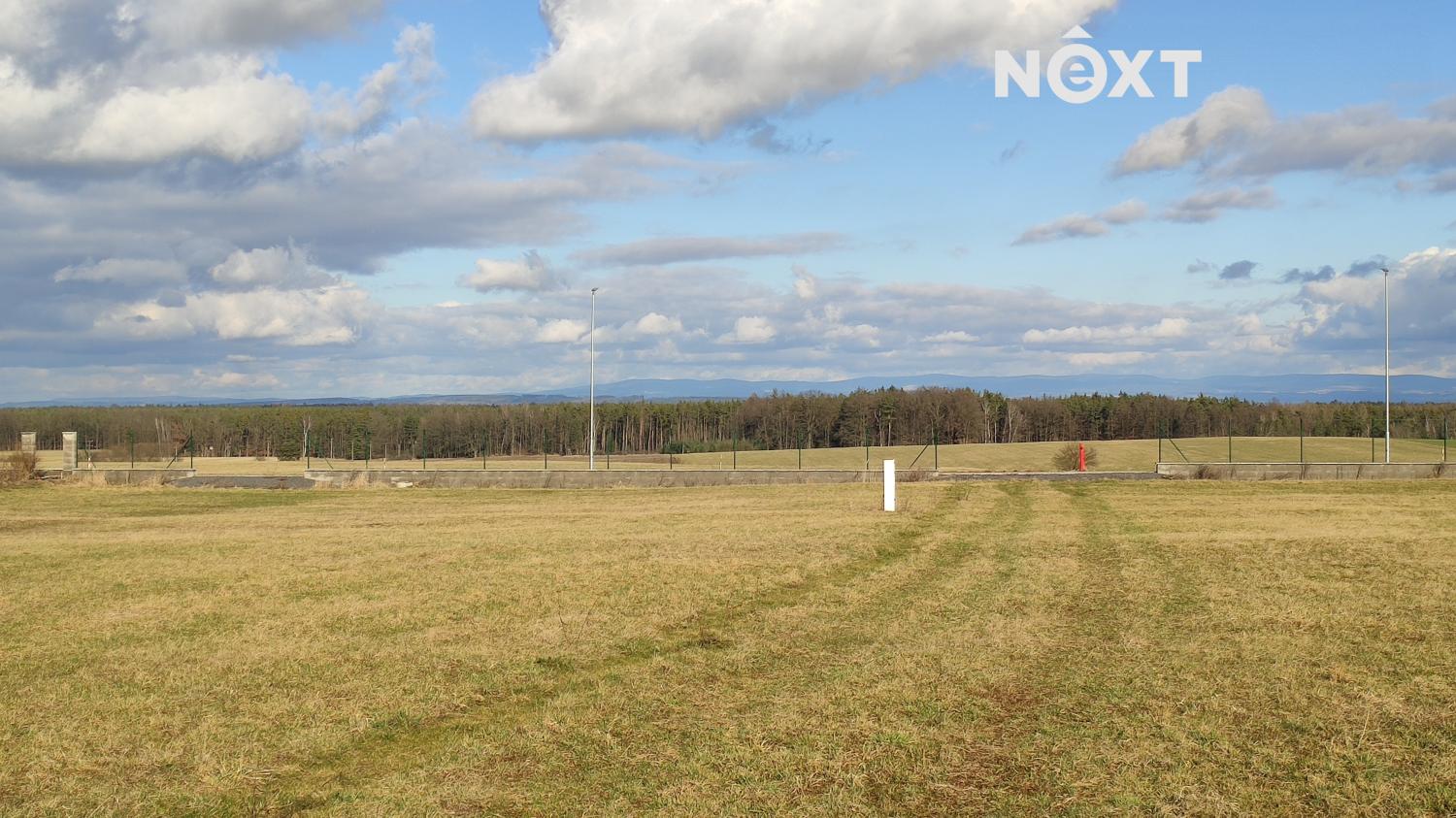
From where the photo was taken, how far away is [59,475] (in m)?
40.0

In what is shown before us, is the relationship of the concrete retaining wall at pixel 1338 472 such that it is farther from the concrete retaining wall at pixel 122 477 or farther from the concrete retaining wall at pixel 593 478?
the concrete retaining wall at pixel 122 477

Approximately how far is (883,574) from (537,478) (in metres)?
25.6

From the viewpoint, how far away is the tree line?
102500 millimetres

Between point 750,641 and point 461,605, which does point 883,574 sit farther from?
point 461,605

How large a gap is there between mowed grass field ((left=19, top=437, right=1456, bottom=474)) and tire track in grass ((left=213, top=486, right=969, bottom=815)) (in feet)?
129

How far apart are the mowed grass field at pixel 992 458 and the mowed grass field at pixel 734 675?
35.3 m

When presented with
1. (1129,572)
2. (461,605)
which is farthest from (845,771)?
(1129,572)

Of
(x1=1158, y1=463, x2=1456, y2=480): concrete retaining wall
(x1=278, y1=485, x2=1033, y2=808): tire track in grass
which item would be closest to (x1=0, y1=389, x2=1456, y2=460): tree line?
(x1=1158, y1=463, x2=1456, y2=480): concrete retaining wall

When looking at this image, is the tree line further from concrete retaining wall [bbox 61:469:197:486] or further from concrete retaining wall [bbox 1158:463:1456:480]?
concrete retaining wall [bbox 1158:463:1456:480]

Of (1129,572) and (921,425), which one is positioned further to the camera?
(921,425)

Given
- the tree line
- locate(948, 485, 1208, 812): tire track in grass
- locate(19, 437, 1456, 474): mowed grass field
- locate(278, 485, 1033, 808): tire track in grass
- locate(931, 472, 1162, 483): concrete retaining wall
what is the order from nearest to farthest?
locate(948, 485, 1208, 812): tire track in grass < locate(278, 485, 1033, 808): tire track in grass < locate(931, 472, 1162, 483): concrete retaining wall < locate(19, 437, 1456, 474): mowed grass field < the tree line

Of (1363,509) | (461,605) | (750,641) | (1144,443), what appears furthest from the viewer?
(1144,443)

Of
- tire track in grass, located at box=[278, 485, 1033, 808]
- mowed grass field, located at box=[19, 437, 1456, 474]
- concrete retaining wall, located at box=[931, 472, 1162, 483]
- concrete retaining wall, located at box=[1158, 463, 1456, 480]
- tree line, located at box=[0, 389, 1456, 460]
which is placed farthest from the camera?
tree line, located at box=[0, 389, 1456, 460]

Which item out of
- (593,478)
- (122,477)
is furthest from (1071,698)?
(122,477)
